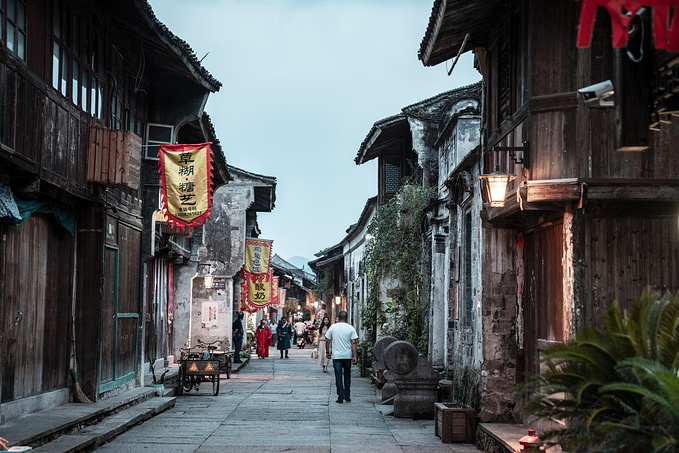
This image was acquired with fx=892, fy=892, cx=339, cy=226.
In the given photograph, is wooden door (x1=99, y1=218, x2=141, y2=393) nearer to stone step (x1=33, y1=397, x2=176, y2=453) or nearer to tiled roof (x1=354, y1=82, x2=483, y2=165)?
stone step (x1=33, y1=397, x2=176, y2=453)

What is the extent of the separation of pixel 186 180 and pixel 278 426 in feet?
17.0

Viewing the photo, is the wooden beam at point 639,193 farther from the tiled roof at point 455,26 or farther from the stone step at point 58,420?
the stone step at point 58,420

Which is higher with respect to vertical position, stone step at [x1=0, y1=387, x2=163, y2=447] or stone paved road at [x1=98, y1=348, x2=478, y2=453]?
stone step at [x1=0, y1=387, x2=163, y2=447]

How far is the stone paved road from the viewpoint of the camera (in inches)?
505

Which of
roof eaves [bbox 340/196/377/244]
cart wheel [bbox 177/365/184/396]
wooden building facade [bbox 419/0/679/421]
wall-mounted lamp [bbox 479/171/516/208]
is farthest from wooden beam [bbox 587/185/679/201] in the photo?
roof eaves [bbox 340/196/377/244]

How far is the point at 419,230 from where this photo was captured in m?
23.6

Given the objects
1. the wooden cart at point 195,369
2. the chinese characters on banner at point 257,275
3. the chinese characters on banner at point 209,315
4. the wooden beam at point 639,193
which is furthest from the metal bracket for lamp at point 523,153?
the chinese characters on banner at point 257,275

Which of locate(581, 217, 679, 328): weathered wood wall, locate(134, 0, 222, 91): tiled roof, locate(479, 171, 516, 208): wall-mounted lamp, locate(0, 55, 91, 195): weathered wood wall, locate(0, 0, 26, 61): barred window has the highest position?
locate(134, 0, 222, 91): tiled roof

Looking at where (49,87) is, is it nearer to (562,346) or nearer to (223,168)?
(562,346)

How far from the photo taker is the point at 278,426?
1527cm

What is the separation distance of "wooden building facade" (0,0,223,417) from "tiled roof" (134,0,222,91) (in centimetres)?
2

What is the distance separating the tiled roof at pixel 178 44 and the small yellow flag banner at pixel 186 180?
1.78m

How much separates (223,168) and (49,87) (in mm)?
12226

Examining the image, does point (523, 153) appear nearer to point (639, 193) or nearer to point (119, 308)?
point (639, 193)
